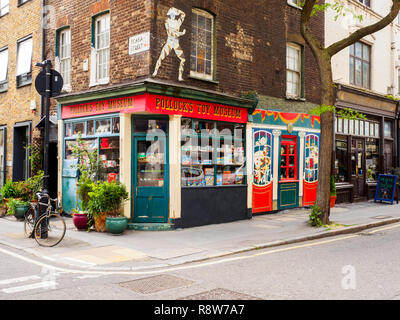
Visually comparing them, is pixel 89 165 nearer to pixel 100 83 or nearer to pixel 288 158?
pixel 100 83

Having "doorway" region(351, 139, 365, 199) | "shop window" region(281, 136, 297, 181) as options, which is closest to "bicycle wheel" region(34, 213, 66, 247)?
"shop window" region(281, 136, 297, 181)

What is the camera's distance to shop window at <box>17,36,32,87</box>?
16.5 metres

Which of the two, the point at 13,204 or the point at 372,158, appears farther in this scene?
the point at 372,158

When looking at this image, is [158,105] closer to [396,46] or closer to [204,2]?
[204,2]

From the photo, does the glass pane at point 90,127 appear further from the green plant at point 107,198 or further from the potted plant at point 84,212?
the green plant at point 107,198

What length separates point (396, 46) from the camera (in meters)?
21.0

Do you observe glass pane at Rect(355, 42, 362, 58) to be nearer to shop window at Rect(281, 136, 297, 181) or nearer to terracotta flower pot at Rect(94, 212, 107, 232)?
shop window at Rect(281, 136, 297, 181)

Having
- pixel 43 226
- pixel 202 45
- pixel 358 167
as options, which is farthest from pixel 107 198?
pixel 358 167

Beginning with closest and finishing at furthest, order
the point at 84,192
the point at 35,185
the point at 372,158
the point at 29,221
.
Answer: the point at 29,221 < the point at 84,192 < the point at 35,185 < the point at 372,158

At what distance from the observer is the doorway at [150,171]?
1156cm

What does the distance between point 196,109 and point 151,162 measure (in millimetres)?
1982

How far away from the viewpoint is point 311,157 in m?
16.5

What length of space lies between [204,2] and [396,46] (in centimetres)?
1266

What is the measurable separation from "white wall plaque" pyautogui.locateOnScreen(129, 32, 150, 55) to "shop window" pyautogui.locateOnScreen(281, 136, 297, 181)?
6400mm
